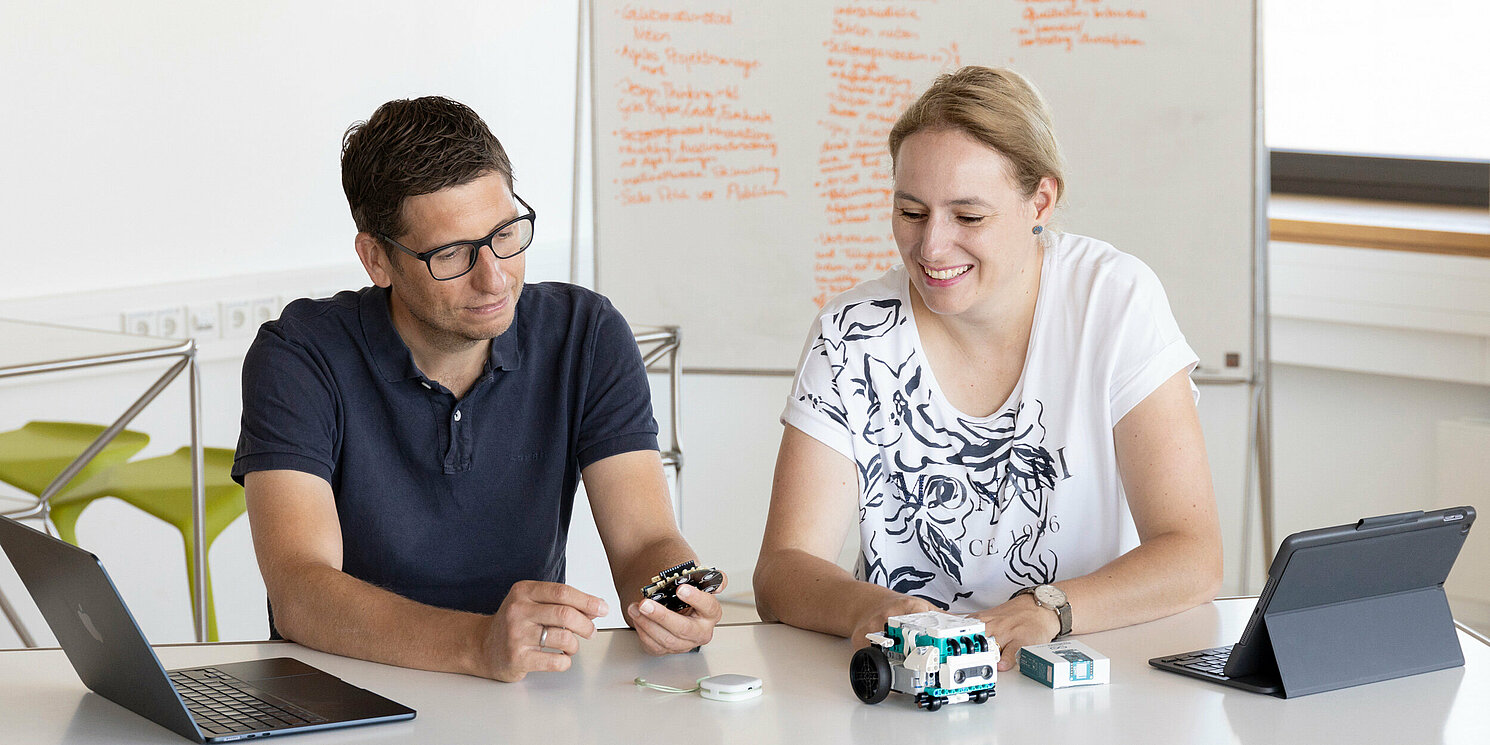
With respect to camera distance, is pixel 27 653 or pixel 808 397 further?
pixel 808 397

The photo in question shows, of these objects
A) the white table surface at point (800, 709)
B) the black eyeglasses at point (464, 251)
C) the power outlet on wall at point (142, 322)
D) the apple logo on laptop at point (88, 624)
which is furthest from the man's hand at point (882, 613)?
the power outlet on wall at point (142, 322)

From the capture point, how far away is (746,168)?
3.16m

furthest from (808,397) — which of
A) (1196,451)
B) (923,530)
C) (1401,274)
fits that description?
(1401,274)

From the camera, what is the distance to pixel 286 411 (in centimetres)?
156

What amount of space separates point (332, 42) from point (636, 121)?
2.57 feet

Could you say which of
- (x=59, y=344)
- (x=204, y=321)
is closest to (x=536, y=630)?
(x=59, y=344)

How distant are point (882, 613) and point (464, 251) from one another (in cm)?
61

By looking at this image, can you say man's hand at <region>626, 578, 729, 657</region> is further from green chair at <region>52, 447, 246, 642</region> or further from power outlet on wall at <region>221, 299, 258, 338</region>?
power outlet on wall at <region>221, 299, 258, 338</region>

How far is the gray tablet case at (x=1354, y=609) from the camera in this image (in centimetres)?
121

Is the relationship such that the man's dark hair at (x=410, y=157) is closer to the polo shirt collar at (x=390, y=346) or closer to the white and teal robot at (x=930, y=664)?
the polo shirt collar at (x=390, y=346)

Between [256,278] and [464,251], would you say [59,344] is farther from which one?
[464,251]

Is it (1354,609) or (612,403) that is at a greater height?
(612,403)

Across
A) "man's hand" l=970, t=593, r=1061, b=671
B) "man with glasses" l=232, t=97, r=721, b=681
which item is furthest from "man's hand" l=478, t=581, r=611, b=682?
"man's hand" l=970, t=593, r=1061, b=671

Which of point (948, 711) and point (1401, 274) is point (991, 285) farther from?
point (1401, 274)
